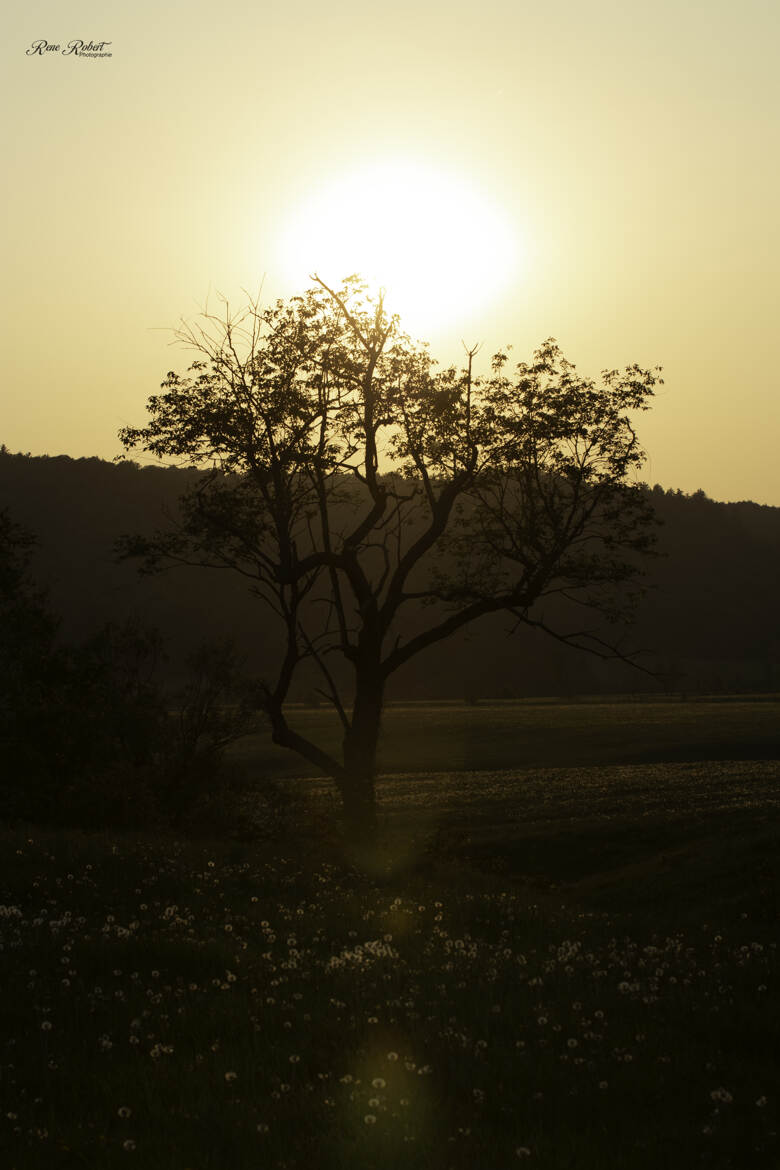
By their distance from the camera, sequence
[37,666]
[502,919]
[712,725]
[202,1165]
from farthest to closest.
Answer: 1. [712,725]
2. [37,666]
3. [502,919]
4. [202,1165]

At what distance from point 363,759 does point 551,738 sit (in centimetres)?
6351

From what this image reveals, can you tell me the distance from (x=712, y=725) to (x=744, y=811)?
192 feet

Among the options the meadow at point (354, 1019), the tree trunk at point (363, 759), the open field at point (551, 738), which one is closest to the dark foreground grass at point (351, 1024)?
the meadow at point (354, 1019)

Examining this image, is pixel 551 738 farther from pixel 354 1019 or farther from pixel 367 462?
pixel 354 1019

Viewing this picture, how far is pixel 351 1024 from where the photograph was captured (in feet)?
27.9

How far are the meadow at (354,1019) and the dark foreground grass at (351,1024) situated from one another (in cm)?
2

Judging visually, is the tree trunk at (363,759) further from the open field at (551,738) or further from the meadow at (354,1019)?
the open field at (551,738)

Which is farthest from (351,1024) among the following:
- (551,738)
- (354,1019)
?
(551,738)

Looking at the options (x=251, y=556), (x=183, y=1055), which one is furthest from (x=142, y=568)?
(x=183, y=1055)

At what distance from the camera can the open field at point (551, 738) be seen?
78188 millimetres

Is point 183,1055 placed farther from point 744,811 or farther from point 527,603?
point 744,811

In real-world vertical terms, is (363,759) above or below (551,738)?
above

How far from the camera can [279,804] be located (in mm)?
36406

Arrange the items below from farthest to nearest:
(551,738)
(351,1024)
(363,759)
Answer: (551,738), (363,759), (351,1024)
